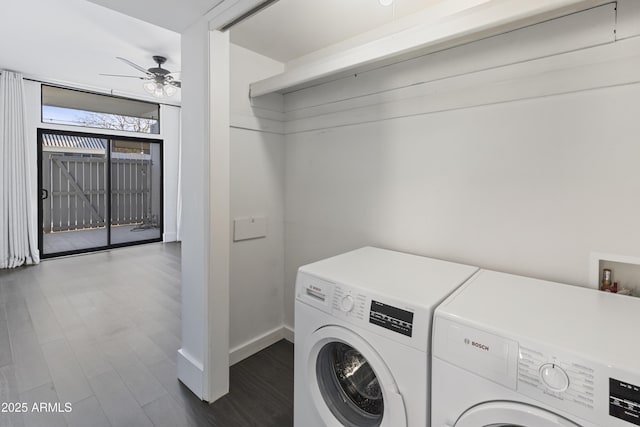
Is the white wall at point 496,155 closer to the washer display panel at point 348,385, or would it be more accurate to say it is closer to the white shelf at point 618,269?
the white shelf at point 618,269

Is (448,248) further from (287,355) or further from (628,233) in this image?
(287,355)

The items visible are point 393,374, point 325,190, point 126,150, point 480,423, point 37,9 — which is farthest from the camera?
point 126,150

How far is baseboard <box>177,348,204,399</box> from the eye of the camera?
74.3 inches

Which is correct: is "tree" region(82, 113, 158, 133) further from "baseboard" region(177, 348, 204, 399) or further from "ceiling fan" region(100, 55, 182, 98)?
"baseboard" region(177, 348, 204, 399)

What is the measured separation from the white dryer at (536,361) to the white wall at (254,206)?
1.65 meters

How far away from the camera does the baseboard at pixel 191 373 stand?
1.89 metres

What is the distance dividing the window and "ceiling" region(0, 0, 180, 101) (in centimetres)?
40

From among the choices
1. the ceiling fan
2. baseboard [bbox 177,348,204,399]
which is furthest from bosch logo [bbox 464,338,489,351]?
the ceiling fan

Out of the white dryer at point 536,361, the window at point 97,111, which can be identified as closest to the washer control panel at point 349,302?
the white dryer at point 536,361

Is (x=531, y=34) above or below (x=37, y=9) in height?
below

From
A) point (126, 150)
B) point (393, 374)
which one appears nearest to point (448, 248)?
point (393, 374)

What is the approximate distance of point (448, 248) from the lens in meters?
1.74

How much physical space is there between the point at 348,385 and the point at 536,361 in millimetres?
856

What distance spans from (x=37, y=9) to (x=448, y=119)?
3432mm
